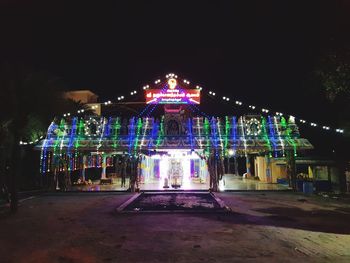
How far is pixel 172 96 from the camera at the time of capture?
23.0 metres

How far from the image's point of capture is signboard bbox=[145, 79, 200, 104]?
905 inches

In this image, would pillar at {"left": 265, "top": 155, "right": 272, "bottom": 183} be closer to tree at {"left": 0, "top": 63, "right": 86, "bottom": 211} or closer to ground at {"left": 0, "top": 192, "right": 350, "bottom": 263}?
ground at {"left": 0, "top": 192, "right": 350, "bottom": 263}

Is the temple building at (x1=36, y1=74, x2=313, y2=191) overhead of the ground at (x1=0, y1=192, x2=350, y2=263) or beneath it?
overhead

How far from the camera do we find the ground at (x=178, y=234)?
285 inches

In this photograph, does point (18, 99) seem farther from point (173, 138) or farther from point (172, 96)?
point (172, 96)

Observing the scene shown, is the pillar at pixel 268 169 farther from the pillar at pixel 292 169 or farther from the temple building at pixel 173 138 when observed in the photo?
the pillar at pixel 292 169

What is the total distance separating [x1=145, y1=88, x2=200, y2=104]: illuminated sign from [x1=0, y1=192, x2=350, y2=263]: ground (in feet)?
32.9

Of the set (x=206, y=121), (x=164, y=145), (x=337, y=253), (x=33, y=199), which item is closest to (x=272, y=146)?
(x=206, y=121)

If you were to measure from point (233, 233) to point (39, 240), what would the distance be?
5.33 m

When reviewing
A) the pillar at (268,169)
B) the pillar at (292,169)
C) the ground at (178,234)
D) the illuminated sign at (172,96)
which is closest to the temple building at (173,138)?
the pillar at (292,169)

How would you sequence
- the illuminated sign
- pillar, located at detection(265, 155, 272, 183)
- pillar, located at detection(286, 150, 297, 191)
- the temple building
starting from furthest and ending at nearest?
pillar, located at detection(265, 155, 272, 183) → the illuminated sign → pillar, located at detection(286, 150, 297, 191) → the temple building

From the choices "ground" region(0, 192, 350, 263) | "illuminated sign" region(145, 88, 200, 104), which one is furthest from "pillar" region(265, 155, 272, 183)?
"ground" region(0, 192, 350, 263)

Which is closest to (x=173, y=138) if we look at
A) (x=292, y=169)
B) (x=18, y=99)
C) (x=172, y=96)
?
(x=172, y=96)

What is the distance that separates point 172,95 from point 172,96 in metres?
0.07
